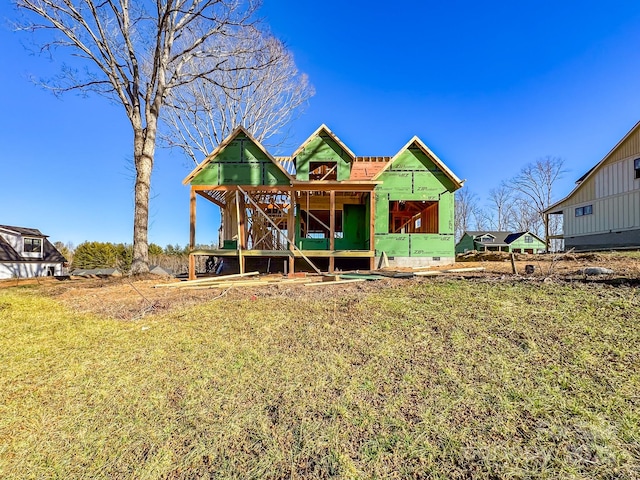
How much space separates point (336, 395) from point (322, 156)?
11.0 metres

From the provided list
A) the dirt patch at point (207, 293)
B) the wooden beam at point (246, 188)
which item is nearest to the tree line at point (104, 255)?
the wooden beam at point (246, 188)

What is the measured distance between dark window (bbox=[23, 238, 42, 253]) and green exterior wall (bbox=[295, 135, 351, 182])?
31434mm

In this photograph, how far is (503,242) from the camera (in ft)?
125

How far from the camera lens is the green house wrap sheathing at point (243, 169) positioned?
1207cm

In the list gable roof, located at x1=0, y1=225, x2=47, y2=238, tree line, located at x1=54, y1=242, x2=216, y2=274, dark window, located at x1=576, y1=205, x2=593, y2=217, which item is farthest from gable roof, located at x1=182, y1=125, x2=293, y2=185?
gable roof, located at x1=0, y1=225, x2=47, y2=238

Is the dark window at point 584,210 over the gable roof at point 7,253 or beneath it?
over

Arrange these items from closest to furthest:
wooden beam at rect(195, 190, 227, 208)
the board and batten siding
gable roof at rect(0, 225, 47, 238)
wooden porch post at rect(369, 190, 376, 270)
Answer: wooden porch post at rect(369, 190, 376, 270)
wooden beam at rect(195, 190, 227, 208)
the board and batten siding
gable roof at rect(0, 225, 47, 238)

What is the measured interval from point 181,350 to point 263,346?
1.08 metres

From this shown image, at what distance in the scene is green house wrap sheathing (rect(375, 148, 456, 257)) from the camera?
1245 centimetres

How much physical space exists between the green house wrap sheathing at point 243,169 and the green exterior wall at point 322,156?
981 millimetres

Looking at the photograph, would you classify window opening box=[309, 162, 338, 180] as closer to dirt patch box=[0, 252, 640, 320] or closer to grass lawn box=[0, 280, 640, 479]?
dirt patch box=[0, 252, 640, 320]

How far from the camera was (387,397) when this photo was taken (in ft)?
9.27

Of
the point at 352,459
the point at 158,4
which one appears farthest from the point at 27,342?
the point at 158,4

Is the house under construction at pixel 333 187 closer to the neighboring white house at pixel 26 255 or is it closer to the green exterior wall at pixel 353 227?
the green exterior wall at pixel 353 227
